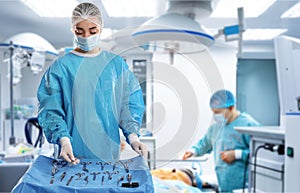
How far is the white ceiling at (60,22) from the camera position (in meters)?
2.14

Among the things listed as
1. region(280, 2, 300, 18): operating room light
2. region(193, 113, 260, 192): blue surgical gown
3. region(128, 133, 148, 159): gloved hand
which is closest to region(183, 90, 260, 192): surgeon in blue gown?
region(193, 113, 260, 192): blue surgical gown

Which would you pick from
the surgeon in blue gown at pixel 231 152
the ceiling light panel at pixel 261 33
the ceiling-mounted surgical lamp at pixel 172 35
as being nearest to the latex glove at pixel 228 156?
the surgeon in blue gown at pixel 231 152

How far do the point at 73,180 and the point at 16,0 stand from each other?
5.63 ft

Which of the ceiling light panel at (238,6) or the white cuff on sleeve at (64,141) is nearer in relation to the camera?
the white cuff on sleeve at (64,141)

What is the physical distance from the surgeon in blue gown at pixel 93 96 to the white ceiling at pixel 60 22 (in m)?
1.28

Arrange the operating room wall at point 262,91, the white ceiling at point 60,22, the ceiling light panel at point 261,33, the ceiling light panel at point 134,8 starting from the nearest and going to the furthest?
1. the ceiling light panel at point 134,8
2. the white ceiling at point 60,22
3. the ceiling light panel at point 261,33
4. the operating room wall at point 262,91

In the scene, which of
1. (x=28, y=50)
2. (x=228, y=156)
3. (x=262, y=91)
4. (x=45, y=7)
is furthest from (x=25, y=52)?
(x=262, y=91)

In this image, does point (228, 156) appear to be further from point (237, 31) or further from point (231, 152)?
point (237, 31)

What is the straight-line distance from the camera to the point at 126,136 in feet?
2.59

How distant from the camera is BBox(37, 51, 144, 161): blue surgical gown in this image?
30.0 inches

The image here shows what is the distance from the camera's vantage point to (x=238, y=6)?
5.91 feet

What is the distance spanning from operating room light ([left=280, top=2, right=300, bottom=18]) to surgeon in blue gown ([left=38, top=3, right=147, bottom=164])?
6.17 ft

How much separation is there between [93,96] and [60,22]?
6.65ft

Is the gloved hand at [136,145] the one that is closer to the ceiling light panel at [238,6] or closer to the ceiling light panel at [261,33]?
the ceiling light panel at [238,6]
